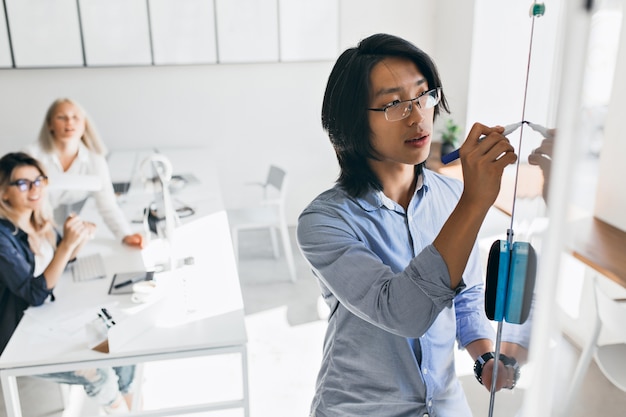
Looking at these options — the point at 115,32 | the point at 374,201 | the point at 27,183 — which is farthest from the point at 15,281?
the point at 115,32

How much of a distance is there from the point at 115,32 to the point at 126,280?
8.81ft

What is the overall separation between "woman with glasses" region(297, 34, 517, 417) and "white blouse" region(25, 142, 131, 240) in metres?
2.02

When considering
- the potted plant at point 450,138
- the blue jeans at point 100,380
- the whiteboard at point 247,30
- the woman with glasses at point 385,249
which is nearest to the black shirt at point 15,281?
the blue jeans at point 100,380

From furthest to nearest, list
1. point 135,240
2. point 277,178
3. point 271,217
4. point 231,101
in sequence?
point 231,101, point 277,178, point 271,217, point 135,240

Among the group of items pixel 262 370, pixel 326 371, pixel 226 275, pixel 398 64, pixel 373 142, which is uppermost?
pixel 398 64

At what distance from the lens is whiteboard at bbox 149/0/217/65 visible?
170 inches

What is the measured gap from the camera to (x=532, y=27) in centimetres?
48

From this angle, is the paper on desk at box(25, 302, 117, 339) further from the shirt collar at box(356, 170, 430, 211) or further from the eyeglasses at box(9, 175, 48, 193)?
the shirt collar at box(356, 170, 430, 211)

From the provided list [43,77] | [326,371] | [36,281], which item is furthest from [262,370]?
[43,77]

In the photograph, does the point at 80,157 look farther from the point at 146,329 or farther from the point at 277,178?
the point at 146,329

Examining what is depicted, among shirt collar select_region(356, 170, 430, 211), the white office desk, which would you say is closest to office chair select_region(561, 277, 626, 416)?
shirt collar select_region(356, 170, 430, 211)

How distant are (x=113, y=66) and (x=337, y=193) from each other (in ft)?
12.5

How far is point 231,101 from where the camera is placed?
15.0 ft

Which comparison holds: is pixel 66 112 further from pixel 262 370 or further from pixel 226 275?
pixel 262 370
